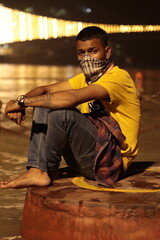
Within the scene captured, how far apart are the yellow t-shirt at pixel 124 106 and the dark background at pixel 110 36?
7111cm

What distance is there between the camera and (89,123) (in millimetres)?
4109

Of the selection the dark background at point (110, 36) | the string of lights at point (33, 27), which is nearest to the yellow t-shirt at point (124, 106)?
the dark background at point (110, 36)

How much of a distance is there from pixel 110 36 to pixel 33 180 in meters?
73.8

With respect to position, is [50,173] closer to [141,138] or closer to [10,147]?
Result: [10,147]

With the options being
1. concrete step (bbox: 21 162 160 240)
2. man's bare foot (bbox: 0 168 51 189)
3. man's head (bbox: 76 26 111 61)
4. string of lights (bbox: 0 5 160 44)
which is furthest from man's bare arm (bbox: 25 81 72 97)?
string of lights (bbox: 0 5 160 44)

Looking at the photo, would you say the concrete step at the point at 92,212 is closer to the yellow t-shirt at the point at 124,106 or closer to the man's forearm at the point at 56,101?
the yellow t-shirt at the point at 124,106

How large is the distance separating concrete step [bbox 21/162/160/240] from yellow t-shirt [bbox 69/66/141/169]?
0.94 ft

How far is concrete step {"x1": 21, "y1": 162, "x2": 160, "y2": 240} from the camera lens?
3.59m

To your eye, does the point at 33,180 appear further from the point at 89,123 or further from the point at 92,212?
the point at 92,212

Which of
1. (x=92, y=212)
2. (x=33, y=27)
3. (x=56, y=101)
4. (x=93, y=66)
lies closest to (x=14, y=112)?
(x=56, y=101)

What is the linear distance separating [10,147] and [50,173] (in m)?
4.01

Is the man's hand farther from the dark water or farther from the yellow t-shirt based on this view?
the dark water

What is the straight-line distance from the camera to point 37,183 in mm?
4074

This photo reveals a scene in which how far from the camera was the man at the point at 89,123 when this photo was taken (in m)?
4.02
